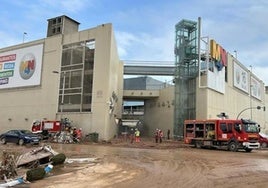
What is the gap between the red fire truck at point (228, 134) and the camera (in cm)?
2989

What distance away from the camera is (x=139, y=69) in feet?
199

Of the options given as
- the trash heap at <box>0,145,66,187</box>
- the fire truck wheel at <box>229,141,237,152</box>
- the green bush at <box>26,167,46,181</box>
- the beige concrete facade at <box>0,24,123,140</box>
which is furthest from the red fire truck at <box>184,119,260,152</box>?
the green bush at <box>26,167,46,181</box>

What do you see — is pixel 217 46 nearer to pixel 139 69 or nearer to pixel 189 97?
pixel 189 97

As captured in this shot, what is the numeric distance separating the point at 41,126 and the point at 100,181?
33.2m

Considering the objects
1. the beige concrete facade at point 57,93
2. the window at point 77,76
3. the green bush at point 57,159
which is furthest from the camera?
the window at point 77,76

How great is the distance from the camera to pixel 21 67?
5325 centimetres

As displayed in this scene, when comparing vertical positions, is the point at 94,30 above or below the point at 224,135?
above

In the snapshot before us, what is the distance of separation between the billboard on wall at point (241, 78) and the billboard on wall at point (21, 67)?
106ft

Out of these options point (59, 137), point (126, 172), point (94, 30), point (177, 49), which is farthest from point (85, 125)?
point (126, 172)

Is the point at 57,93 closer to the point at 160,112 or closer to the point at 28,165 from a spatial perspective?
the point at 160,112

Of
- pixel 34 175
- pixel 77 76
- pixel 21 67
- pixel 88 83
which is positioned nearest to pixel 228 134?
pixel 88 83

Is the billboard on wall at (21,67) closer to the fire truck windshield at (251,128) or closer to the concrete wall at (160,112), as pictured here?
the concrete wall at (160,112)

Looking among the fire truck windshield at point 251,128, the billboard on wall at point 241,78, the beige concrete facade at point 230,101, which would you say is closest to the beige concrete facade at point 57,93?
the beige concrete facade at point 230,101

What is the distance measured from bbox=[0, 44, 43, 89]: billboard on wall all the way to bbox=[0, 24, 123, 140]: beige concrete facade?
663mm
